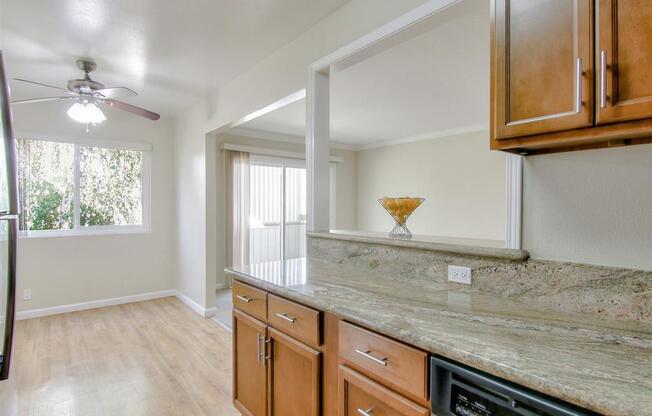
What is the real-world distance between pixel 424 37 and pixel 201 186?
2.90 meters

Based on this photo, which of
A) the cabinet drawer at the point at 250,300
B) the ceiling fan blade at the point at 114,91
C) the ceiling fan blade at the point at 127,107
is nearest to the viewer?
the cabinet drawer at the point at 250,300

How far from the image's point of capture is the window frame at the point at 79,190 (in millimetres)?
3893

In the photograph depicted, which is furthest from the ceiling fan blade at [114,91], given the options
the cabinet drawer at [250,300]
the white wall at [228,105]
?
the cabinet drawer at [250,300]

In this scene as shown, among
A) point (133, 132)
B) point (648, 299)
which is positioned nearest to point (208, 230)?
point (133, 132)

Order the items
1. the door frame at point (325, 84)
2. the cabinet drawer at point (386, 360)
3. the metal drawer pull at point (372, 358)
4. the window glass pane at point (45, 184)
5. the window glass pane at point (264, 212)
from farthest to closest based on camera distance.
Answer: the window glass pane at point (264, 212), the window glass pane at point (45, 184), the door frame at point (325, 84), the metal drawer pull at point (372, 358), the cabinet drawer at point (386, 360)

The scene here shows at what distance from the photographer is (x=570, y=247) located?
3.93 ft

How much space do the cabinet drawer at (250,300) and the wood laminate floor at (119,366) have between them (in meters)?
0.81

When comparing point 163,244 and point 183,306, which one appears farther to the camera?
point 163,244

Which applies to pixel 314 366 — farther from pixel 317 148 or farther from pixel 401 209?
pixel 317 148

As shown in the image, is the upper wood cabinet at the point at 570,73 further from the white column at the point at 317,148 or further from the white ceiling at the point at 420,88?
the white column at the point at 317,148

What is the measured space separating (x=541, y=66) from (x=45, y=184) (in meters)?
4.95

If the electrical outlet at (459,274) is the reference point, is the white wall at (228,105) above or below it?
above

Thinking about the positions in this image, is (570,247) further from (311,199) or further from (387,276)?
(311,199)

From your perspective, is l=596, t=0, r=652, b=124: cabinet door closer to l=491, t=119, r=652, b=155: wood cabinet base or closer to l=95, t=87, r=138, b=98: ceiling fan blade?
l=491, t=119, r=652, b=155: wood cabinet base
